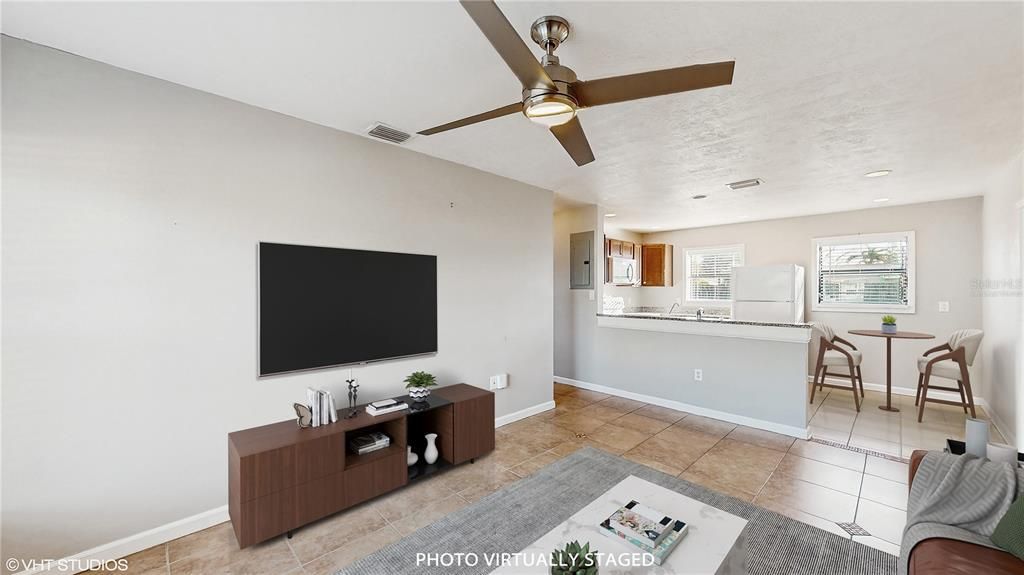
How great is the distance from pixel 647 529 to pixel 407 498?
1.68 metres

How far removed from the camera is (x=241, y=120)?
240 centimetres

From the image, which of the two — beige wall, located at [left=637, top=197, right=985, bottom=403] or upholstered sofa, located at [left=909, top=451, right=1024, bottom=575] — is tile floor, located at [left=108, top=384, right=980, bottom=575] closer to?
upholstered sofa, located at [left=909, top=451, right=1024, bottom=575]

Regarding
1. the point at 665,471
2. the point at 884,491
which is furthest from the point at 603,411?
the point at 884,491

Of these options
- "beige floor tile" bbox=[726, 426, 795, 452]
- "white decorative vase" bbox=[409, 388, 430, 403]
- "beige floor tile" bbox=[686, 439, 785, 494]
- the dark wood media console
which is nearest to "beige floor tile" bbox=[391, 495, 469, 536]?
the dark wood media console

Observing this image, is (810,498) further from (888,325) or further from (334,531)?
(888,325)

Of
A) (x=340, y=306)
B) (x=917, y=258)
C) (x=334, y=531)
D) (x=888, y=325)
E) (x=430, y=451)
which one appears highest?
(x=917, y=258)

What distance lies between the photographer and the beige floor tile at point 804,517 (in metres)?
2.27

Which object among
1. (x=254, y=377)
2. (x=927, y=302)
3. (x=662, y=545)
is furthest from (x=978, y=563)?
(x=927, y=302)

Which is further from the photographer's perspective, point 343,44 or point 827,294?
point 827,294

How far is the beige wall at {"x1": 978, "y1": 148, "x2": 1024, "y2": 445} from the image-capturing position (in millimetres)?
3096

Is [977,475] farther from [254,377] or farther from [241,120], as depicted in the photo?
[241,120]

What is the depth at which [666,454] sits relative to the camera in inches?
129

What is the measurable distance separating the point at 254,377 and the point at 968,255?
7316mm

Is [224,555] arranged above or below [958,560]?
below
